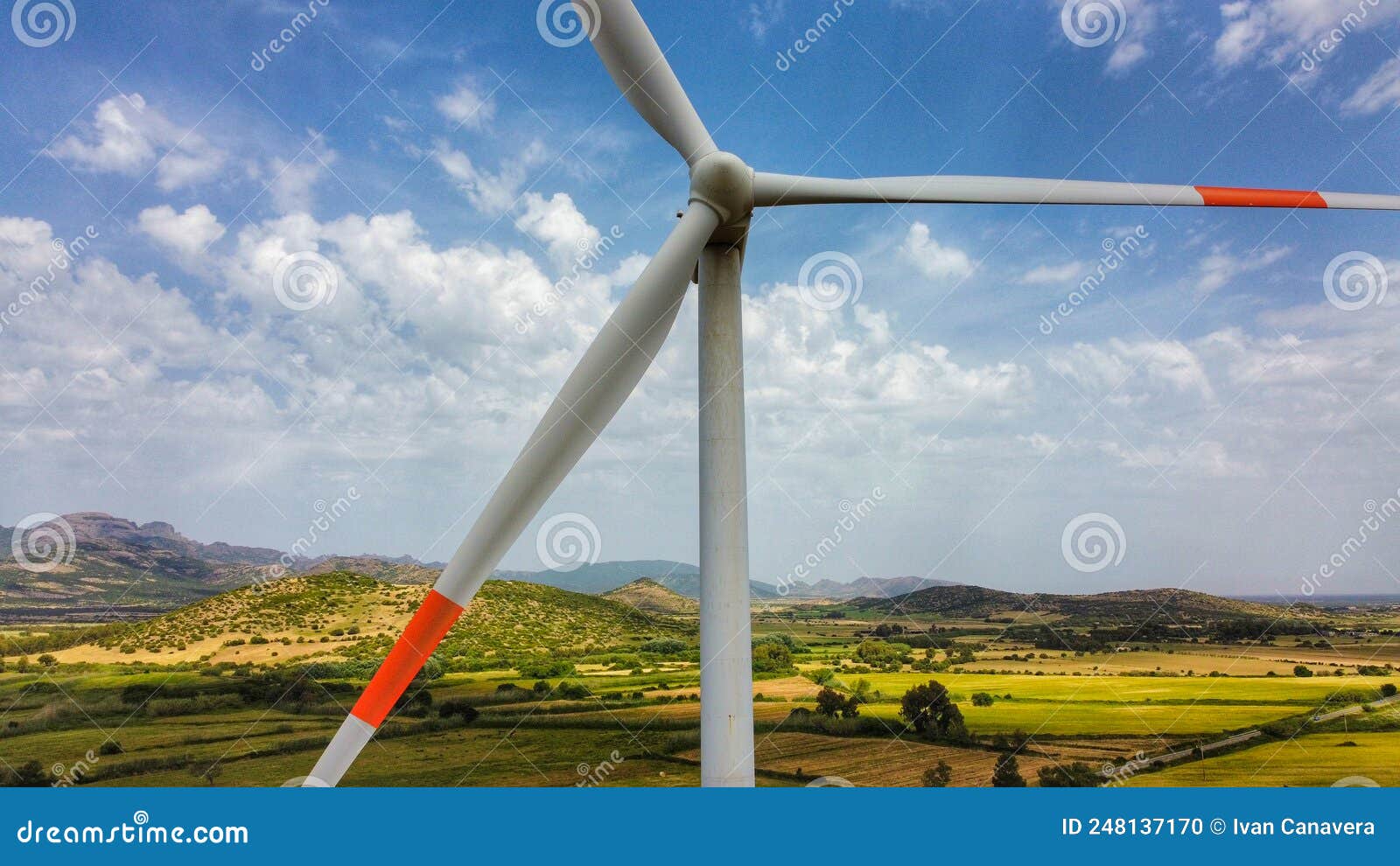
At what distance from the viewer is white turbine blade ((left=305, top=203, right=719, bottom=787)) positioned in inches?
485

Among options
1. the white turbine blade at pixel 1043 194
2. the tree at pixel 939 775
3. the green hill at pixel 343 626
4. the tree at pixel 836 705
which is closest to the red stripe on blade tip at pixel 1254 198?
the white turbine blade at pixel 1043 194

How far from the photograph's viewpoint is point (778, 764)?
39.8 meters

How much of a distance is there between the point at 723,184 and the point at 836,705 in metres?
40.2

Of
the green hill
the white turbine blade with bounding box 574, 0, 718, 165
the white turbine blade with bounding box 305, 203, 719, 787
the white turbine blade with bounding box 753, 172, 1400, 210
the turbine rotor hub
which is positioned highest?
the green hill

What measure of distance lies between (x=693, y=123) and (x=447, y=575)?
948 centimetres

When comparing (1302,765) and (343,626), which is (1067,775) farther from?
(343,626)

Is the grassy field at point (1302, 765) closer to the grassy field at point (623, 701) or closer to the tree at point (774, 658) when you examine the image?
the grassy field at point (623, 701)

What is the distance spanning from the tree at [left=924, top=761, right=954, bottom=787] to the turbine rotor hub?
3536 cm

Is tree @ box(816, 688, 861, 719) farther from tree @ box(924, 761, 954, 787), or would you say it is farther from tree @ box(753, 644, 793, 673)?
tree @ box(753, 644, 793, 673)

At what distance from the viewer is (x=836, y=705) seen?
4612cm

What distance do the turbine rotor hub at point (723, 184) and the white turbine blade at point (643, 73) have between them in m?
0.54

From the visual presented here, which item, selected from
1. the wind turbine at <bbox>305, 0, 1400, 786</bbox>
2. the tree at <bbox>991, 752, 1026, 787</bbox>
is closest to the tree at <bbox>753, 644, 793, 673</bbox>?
the tree at <bbox>991, 752, 1026, 787</bbox>

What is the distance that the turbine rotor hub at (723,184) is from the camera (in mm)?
13328

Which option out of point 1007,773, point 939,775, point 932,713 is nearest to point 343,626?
point 932,713
